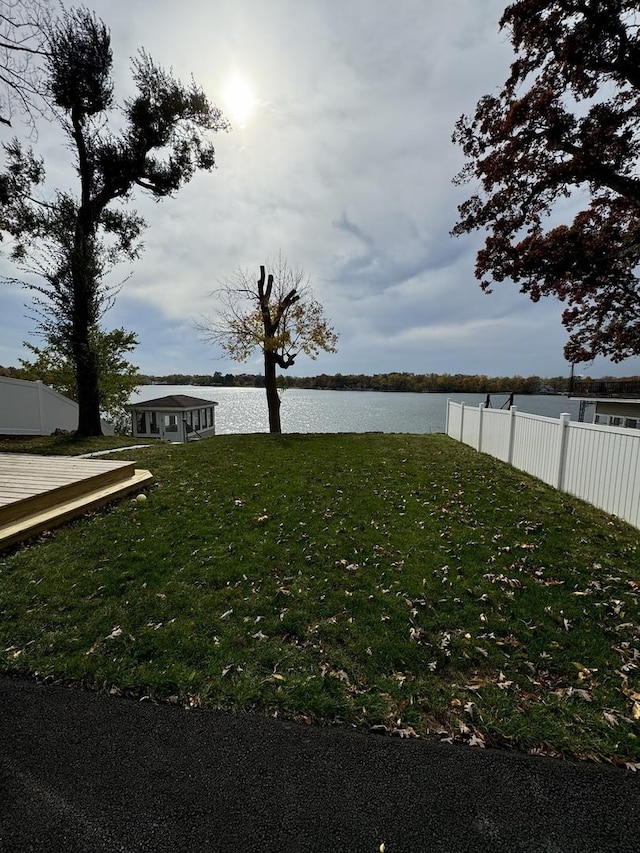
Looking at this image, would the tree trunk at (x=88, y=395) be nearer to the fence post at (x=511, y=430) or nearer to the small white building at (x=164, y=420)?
the small white building at (x=164, y=420)

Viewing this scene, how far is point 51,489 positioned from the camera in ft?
16.3

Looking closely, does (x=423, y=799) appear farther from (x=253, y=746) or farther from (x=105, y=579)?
(x=105, y=579)

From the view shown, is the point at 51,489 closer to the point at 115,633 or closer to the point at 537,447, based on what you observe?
the point at 115,633

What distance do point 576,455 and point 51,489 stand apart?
838 centimetres

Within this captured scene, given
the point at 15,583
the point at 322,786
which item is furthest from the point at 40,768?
the point at 15,583

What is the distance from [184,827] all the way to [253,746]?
0.47 meters

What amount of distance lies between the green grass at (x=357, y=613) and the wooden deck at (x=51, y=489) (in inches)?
9.4

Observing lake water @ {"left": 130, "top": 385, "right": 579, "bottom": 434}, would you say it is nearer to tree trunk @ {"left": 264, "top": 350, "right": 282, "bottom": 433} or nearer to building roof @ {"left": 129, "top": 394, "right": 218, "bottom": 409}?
building roof @ {"left": 129, "top": 394, "right": 218, "bottom": 409}

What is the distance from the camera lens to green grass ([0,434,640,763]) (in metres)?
2.30

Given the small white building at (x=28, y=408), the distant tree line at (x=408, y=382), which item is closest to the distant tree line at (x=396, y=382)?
the distant tree line at (x=408, y=382)

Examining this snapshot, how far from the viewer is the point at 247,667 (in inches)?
102

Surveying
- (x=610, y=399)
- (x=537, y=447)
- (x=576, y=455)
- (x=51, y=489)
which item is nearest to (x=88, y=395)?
A: (x=51, y=489)

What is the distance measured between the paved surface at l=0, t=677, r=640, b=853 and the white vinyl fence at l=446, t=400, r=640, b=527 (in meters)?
4.44

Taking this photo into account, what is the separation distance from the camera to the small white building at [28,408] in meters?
12.2
